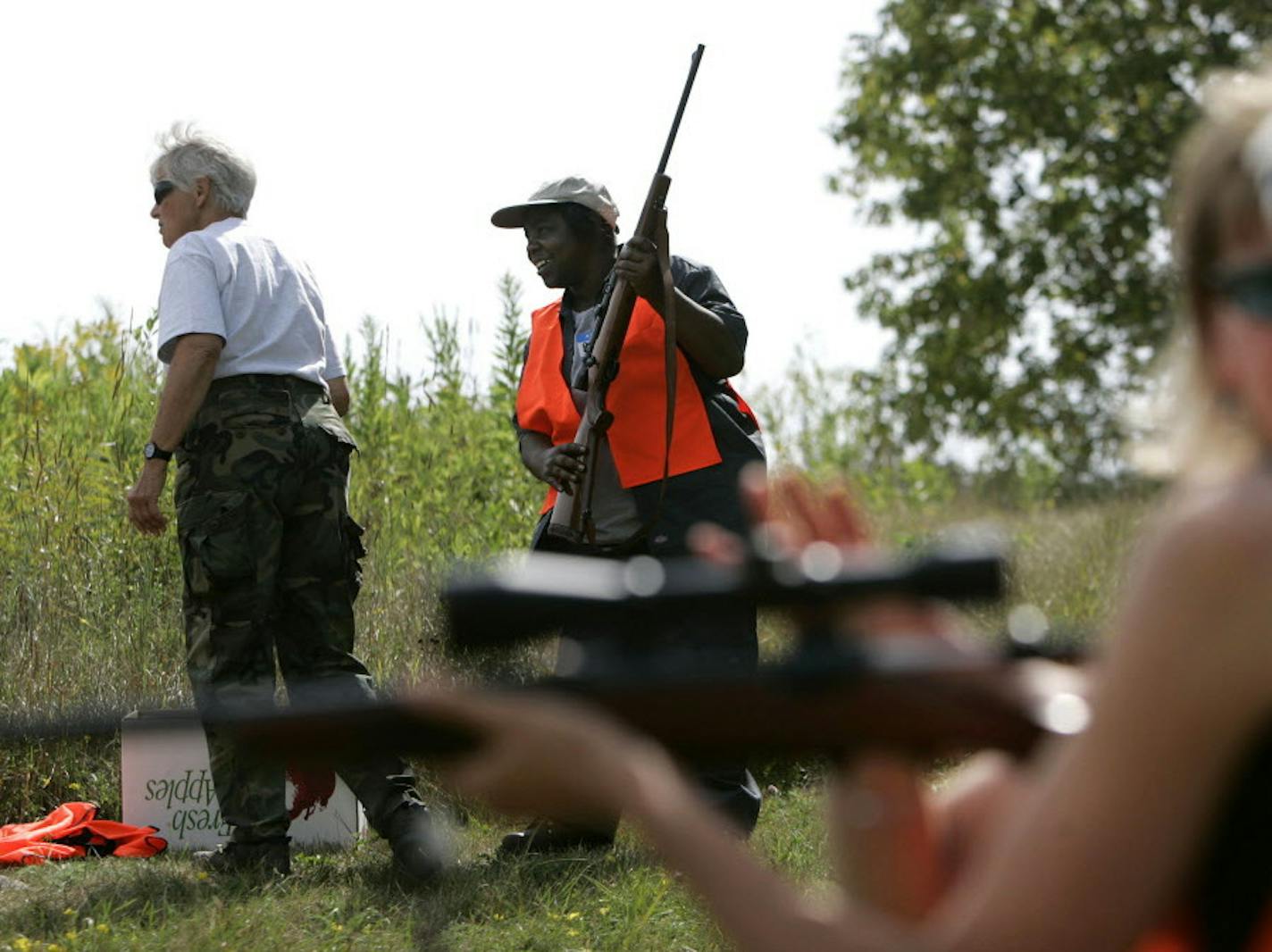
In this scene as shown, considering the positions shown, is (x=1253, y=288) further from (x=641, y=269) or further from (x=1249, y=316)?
(x=641, y=269)

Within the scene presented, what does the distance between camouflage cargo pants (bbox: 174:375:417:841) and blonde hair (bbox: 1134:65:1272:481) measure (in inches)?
154

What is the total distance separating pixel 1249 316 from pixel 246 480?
4.15 meters

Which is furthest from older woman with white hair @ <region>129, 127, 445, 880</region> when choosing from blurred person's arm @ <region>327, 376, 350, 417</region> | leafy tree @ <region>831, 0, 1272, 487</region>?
leafy tree @ <region>831, 0, 1272, 487</region>

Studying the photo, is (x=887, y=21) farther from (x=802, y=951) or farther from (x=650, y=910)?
(x=802, y=951)

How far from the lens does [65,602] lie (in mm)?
6613

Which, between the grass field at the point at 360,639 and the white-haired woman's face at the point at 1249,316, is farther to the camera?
the grass field at the point at 360,639

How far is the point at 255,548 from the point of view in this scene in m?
5.10

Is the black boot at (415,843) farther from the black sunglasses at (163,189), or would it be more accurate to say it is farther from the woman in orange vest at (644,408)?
the black sunglasses at (163,189)

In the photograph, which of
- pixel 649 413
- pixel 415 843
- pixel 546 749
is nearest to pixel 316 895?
pixel 415 843

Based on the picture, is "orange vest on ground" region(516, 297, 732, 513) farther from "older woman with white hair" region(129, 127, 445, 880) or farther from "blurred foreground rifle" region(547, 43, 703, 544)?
"older woman with white hair" region(129, 127, 445, 880)

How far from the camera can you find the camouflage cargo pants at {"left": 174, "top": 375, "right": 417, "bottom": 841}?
5062mm

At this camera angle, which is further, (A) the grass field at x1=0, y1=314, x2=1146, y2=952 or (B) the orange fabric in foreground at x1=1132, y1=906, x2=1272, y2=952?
(A) the grass field at x1=0, y1=314, x2=1146, y2=952

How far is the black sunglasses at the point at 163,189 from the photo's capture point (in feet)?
17.2

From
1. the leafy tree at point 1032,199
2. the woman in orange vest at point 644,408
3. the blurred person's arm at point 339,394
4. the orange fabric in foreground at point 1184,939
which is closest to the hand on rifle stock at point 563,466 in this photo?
the woman in orange vest at point 644,408
